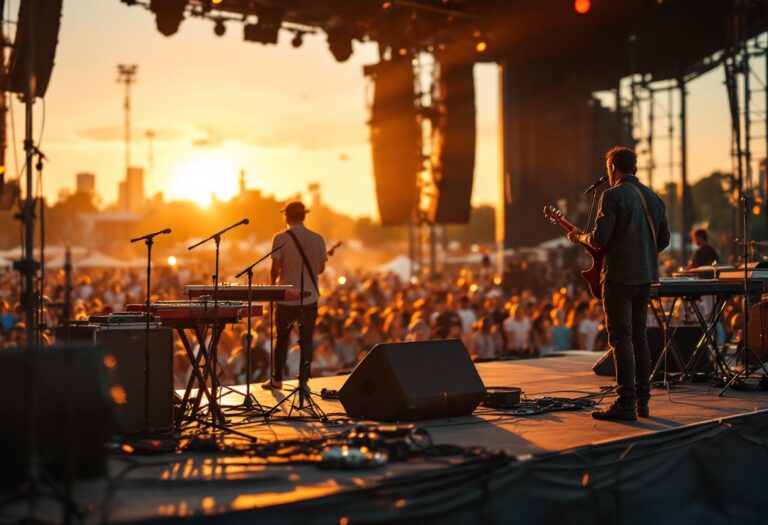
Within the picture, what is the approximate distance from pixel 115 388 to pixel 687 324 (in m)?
6.68

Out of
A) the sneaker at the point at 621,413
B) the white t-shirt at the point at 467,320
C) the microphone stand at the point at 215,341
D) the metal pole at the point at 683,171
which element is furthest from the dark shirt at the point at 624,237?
the metal pole at the point at 683,171

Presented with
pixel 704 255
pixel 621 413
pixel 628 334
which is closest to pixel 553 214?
pixel 628 334

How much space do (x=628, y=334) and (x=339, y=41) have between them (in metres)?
12.2

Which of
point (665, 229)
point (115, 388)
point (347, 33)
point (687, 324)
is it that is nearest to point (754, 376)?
point (687, 324)

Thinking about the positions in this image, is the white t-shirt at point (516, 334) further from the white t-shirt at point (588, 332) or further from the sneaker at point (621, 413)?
the sneaker at point (621, 413)

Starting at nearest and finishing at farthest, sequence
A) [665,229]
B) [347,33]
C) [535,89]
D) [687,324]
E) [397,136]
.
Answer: [665,229] → [687,324] → [347,33] → [397,136] → [535,89]

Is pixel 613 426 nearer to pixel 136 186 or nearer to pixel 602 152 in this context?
pixel 602 152

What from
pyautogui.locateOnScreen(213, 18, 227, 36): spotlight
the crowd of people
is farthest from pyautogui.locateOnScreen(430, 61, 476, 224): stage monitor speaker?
pyautogui.locateOnScreen(213, 18, 227, 36): spotlight

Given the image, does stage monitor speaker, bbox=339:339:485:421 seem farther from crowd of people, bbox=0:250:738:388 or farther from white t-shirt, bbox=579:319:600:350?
white t-shirt, bbox=579:319:600:350

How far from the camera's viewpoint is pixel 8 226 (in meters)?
50.5

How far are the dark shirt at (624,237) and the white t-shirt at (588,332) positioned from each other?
25.0 ft

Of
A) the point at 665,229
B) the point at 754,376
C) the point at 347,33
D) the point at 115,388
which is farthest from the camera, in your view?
the point at 347,33

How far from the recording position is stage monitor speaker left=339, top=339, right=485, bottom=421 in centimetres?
652

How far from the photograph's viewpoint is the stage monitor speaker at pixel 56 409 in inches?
169
